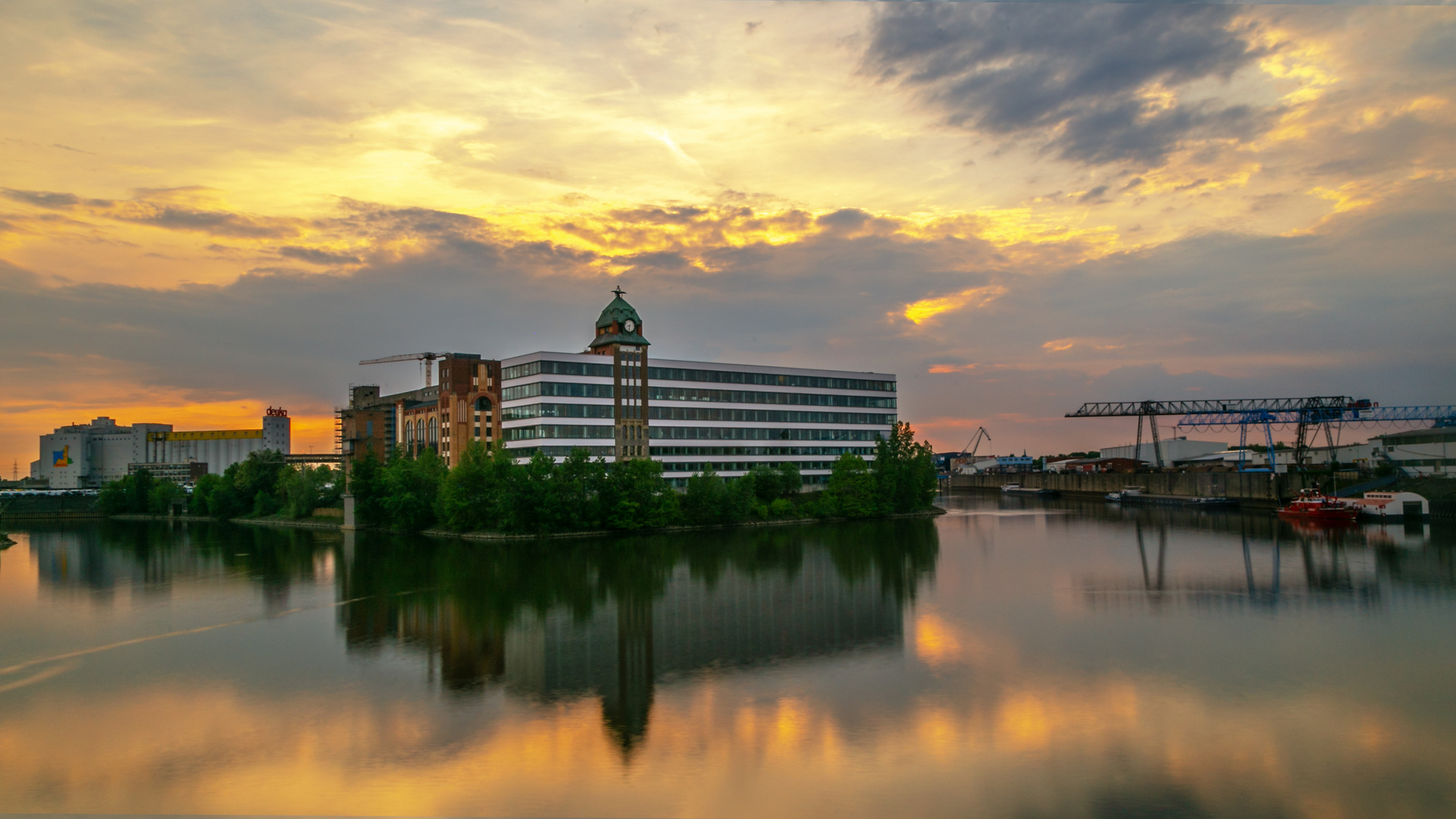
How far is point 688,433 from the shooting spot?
83438mm

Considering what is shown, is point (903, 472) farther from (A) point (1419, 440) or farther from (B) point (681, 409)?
(A) point (1419, 440)

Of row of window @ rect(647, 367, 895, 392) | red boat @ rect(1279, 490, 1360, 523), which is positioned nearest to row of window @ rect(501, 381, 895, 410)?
row of window @ rect(647, 367, 895, 392)

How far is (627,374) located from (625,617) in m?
49.0

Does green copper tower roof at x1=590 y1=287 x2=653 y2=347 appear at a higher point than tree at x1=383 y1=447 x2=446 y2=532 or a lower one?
higher

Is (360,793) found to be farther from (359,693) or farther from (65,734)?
(65,734)

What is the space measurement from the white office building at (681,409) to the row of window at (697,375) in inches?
3.8

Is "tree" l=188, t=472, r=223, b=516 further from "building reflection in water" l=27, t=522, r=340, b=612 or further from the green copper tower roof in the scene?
the green copper tower roof

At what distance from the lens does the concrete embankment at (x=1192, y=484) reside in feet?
304

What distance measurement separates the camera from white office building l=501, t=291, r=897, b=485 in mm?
75875

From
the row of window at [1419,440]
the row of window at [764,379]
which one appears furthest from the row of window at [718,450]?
the row of window at [1419,440]

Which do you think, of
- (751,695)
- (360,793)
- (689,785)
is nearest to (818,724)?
(751,695)

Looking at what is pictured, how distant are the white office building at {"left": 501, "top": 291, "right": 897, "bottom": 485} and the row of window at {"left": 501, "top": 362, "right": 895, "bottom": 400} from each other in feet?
0.32

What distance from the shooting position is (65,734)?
20375mm

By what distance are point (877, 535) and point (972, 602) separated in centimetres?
3049
